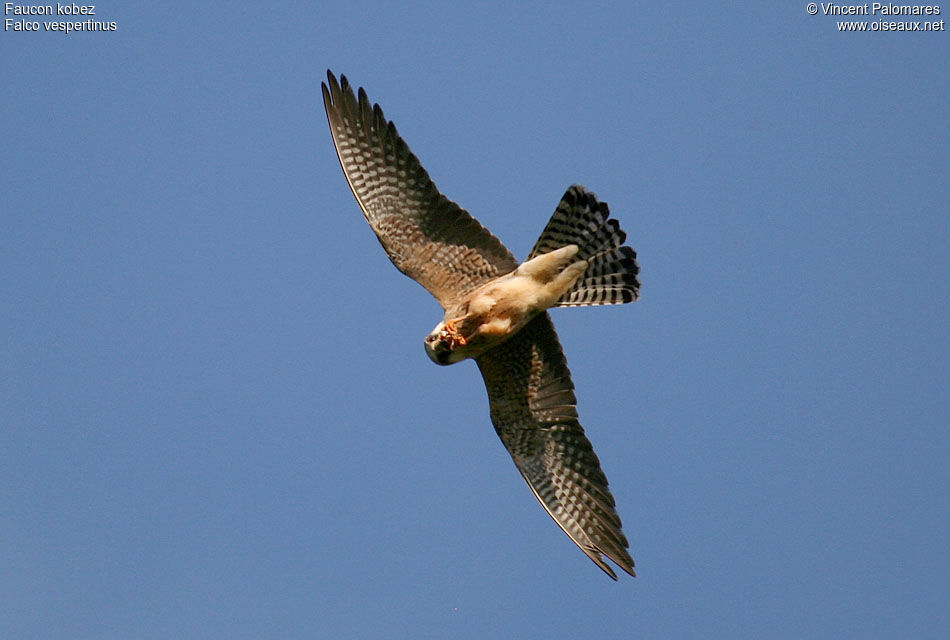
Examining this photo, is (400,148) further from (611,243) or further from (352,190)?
(611,243)

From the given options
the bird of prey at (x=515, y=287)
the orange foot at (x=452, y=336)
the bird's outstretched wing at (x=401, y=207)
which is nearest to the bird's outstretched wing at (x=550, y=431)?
the bird of prey at (x=515, y=287)

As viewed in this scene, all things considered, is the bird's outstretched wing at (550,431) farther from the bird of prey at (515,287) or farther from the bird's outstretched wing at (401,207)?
the bird's outstretched wing at (401,207)

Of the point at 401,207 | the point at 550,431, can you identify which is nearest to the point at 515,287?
the point at 401,207

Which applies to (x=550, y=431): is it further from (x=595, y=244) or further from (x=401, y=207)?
(x=401, y=207)

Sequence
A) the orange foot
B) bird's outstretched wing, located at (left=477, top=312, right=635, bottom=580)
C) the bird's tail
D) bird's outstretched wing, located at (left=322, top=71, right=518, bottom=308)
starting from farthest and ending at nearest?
bird's outstretched wing, located at (left=477, top=312, right=635, bottom=580), bird's outstretched wing, located at (left=322, top=71, right=518, bottom=308), the bird's tail, the orange foot

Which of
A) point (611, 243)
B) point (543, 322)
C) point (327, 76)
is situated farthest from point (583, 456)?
point (327, 76)

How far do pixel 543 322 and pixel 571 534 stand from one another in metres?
1.88

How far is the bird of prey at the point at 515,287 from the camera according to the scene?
9.59m

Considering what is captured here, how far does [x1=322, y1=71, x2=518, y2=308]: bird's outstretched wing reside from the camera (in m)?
9.83

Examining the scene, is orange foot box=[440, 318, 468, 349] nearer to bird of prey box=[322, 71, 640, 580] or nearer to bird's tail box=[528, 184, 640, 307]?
bird of prey box=[322, 71, 640, 580]

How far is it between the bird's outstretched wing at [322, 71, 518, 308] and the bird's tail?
1.73ft

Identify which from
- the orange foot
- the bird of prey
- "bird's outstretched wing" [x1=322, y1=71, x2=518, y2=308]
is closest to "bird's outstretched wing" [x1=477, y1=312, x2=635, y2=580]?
the bird of prey

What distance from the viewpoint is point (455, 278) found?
9977 millimetres

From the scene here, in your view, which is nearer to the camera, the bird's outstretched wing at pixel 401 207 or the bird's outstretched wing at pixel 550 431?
the bird's outstretched wing at pixel 401 207
